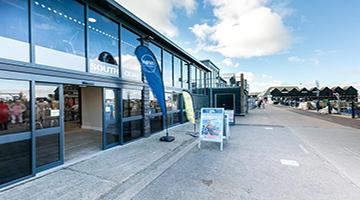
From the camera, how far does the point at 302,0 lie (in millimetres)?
10508

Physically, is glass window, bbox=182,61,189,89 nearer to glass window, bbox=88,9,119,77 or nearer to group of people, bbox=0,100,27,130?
glass window, bbox=88,9,119,77

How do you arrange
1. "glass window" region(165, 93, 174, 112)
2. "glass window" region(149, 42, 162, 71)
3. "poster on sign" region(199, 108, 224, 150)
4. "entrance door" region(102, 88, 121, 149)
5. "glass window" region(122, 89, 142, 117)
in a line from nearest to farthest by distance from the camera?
"entrance door" region(102, 88, 121, 149) → "poster on sign" region(199, 108, 224, 150) → "glass window" region(122, 89, 142, 117) → "glass window" region(149, 42, 162, 71) → "glass window" region(165, 93, 174, 112)

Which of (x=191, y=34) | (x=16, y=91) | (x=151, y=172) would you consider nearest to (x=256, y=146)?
(x=151, y=172)

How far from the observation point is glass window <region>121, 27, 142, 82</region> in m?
6.78

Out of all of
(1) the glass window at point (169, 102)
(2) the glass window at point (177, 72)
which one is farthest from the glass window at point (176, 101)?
(2) the glass window at point (177, 72)

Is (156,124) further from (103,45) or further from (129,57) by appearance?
(103,45)

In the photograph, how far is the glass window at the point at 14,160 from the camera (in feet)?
11.3

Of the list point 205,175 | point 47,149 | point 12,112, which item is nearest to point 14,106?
point 12,112

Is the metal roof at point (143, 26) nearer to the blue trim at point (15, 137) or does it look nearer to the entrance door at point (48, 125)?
the entrance door at point (48, 125)

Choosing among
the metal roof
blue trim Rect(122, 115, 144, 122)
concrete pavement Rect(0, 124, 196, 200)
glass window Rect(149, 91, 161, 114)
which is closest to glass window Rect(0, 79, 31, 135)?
concrete pavement Rect(0, 124, 196, 200)

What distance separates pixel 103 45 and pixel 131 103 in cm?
231

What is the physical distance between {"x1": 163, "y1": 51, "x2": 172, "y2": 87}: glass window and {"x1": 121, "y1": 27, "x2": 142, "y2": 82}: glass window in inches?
100

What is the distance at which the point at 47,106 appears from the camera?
4348mm

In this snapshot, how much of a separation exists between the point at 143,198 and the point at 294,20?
15.4 meters
